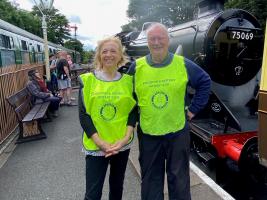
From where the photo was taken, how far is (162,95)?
2.62 m

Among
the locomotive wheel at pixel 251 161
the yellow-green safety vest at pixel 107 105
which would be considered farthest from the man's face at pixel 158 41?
the locomotive wheel at pixel 251 161

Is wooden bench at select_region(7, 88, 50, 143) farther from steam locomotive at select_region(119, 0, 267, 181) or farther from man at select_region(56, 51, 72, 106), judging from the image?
steam locomotive at select_region(119, 0, 267, 181)

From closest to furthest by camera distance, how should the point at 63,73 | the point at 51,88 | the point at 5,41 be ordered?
the point at 63,73
the point at 51,88
the point at 5,41

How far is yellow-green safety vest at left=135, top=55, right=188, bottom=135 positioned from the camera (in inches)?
103

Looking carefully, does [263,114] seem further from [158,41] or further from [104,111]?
[104,111]

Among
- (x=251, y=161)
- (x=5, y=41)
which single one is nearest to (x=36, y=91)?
(x=5, y=41)

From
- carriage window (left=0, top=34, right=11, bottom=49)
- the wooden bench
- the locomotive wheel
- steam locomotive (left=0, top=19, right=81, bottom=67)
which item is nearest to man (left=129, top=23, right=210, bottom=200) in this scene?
the locomotive wheel

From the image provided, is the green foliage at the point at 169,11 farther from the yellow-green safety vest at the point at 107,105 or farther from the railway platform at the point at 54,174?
the yellow-green safety vest at the point at 107,105

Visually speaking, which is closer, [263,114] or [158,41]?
[158,41]

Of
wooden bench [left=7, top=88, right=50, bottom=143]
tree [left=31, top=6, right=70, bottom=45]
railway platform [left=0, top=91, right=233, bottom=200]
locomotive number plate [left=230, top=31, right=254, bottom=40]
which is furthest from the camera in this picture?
tree [left=31, top=6, right=70, bottom=45]

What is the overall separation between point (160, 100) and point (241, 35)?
3057 millimetres

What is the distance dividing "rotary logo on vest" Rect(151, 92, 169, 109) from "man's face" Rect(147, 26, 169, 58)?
33 centimetres

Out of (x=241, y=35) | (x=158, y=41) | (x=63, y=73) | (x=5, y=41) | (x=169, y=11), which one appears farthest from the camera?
(x=169, y=11)

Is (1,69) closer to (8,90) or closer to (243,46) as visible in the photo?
(8,90)
